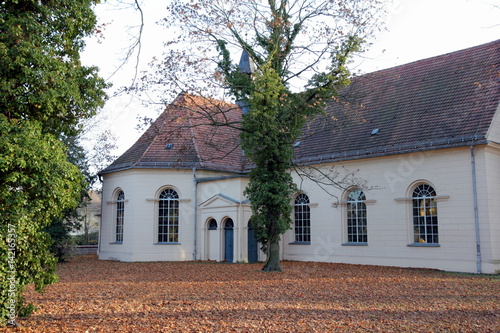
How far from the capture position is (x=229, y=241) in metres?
22.6

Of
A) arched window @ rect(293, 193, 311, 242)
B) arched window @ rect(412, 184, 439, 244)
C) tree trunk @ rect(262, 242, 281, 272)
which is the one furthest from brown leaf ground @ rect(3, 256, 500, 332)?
arched window @ rect(293, 193, 311, 242)

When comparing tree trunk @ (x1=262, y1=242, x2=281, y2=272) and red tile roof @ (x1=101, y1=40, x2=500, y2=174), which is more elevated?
red tile roof @ (x1=101, y1=40, x2=500, y2=174)

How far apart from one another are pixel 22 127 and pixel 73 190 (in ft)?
4.55

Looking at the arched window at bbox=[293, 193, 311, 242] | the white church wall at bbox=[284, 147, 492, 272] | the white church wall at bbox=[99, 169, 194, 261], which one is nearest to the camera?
the white church wall at bbox=[284, 147, 492, 272]

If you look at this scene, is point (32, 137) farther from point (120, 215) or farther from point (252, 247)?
point (120, 215)

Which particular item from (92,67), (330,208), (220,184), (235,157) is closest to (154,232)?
(220,184)

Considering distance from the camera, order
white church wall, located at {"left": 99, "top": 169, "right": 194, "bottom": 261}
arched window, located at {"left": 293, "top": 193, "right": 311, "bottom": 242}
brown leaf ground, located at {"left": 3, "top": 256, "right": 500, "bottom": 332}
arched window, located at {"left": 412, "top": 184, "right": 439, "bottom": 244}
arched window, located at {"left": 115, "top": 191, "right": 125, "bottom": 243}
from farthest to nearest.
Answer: arched window, located at {"left": 115, "top": 191, "right": 125, "bottom": 243} < white church wall, located at {"left": 99, "top": 169, "right": 194, "bottom": 261} < arched window, located at {"left": 293, "top": 193, "right": 311, "bottom": 242} < arched window, located at {"left": 412, "top": 184, "right": 439, "bottom": 244} < brown leaf ground, located at {"left": 3, "top": 256, "right": 500, "bottom": 332}

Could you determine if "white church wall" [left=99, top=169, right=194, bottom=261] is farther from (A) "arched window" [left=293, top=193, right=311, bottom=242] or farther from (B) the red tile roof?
(A) "arched window" [left=293, top=193, right=311, bottom=242]

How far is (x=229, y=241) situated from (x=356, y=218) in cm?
612

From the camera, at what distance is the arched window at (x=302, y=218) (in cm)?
2231

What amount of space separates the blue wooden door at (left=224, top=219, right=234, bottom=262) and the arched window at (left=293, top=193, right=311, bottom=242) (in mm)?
3085

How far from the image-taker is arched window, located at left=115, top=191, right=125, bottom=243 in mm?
25203

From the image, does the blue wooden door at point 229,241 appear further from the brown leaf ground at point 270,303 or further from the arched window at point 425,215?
the arched window at point 425,215

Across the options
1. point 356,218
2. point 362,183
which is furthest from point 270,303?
point 356,218
